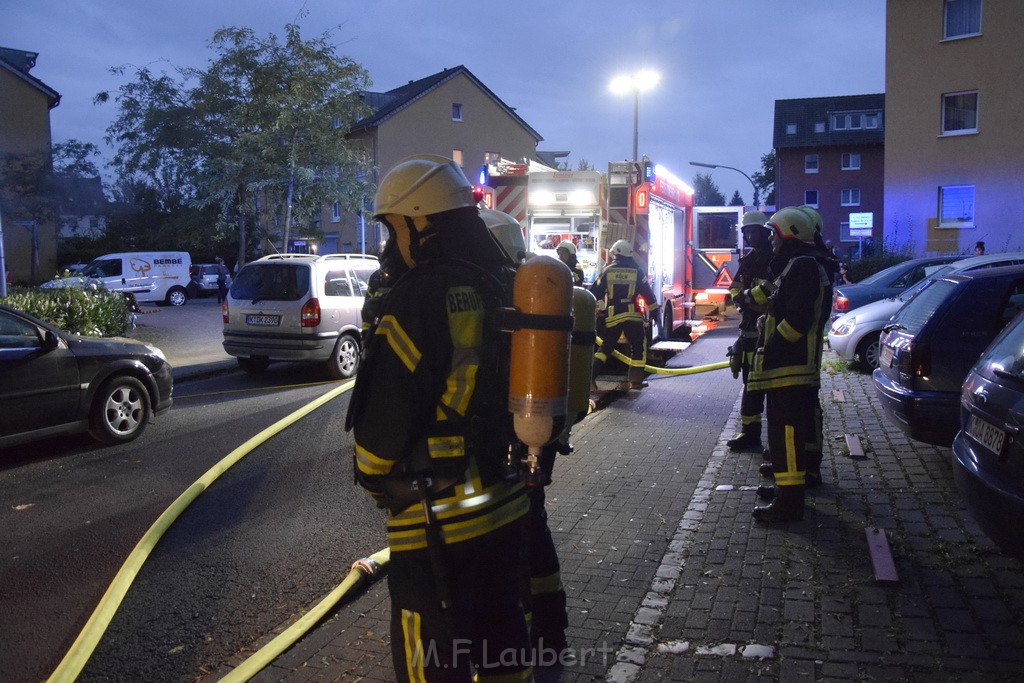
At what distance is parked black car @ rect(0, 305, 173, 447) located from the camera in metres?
7.14

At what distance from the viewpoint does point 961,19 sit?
90.1 ft

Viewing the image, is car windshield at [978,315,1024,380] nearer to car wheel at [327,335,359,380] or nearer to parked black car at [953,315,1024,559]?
parked black car at [953,315,1024,559]

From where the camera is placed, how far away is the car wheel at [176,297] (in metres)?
30.7

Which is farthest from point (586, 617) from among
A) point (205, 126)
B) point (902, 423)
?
point (205, 126)

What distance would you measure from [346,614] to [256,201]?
2525 cm

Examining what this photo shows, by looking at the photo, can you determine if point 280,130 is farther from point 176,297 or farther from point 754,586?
point 754,586

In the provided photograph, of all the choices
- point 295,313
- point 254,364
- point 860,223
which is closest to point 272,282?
point 295,313

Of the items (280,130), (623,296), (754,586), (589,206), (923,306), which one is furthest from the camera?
(280,130)

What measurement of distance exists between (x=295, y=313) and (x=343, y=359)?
1.02m

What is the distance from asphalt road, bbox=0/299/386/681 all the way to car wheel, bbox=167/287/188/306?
23260 millimetres

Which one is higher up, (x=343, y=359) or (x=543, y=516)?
(x=543, y=516)

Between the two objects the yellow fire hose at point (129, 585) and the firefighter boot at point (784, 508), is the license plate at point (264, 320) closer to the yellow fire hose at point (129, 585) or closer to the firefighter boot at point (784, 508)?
the yellow fire hose at point (129, 585)

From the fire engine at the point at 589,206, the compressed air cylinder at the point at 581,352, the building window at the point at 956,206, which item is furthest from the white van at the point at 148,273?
the compressed air cylinder at the point at 581,352

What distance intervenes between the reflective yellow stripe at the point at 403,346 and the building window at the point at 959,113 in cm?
3008
